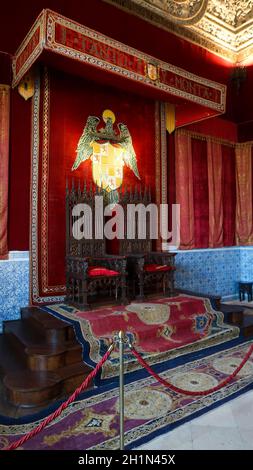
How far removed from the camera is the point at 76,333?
350 cm

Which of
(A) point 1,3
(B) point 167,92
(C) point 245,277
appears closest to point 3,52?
(A) point 1,3

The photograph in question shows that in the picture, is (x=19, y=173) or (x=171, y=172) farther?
(x=171, y=172)

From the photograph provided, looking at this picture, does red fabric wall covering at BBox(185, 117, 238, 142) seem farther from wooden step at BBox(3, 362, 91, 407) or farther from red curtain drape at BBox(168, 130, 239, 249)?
wooden step at BBox(3, 362, 91, 407)

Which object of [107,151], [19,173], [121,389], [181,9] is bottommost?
[121,389]

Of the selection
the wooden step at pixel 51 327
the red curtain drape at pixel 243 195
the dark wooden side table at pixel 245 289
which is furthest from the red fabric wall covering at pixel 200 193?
the wooden step at pixel 51 327

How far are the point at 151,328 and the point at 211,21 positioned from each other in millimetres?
5162

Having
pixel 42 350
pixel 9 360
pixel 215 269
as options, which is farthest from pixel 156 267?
pixel 215 269

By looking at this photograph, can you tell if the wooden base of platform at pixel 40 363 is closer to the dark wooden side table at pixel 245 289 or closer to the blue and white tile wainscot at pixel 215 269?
the blue and white tile wainscot at pixel 215 269

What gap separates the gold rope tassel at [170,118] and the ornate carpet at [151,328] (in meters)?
3.12

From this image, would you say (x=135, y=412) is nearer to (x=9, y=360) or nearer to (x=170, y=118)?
(x=9, y=360)

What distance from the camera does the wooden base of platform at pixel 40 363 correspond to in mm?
2692

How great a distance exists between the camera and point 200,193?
678 centimetres

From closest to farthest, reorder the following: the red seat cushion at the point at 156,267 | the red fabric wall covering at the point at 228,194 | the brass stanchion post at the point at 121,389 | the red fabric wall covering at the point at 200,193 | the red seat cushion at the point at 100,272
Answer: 1. the brass stanchion post at the point at 121,389
2. the red seat cushion at the point at 100,272
3. the red seat cushion at the point at 156,267
4. the red fabric wall covering at the point at 200,193
5. the red fabric wall covering at the point at 228,194
